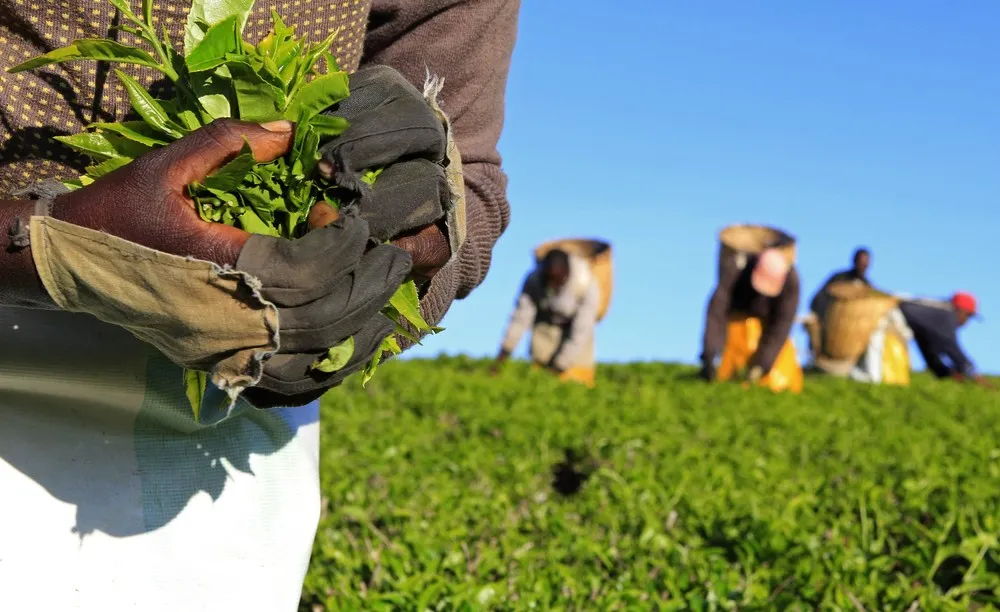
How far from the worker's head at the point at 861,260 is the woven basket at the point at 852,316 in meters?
0.27

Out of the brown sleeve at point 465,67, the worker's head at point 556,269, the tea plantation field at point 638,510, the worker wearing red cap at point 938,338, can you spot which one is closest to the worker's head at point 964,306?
the worker wearing red cap at point 938,338

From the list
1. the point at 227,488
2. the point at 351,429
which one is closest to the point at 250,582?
the point at 227,488

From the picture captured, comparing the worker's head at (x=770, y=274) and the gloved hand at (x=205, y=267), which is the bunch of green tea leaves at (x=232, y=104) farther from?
the worker's head at (x=770, y=274)

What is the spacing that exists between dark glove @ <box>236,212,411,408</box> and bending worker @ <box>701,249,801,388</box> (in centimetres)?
1062

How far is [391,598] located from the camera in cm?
292

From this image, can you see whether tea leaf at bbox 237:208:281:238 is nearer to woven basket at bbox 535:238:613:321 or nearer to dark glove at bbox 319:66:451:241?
dark glove at bbox 319:66:451:241

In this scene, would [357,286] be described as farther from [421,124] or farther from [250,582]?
[250,582]

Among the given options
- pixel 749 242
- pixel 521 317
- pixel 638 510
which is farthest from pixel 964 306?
pixel 638 510

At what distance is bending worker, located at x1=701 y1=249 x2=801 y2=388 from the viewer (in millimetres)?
12555

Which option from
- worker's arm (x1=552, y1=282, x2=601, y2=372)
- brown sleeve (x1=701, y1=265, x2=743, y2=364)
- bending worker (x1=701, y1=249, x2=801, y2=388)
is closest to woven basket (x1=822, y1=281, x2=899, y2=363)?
bending worker (x1=701, y1=249, x2=801, y2=388)

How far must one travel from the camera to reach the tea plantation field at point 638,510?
3.23 m

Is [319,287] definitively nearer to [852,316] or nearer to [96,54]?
[96,54]

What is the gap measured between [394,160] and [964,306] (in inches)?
801

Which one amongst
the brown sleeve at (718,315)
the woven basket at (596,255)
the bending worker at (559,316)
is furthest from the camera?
the woven basket at (596,255)
